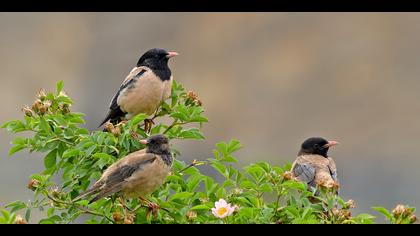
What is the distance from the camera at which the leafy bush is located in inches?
111

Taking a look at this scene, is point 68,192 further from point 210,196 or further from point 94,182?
point 210,196

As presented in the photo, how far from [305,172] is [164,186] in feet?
4.44

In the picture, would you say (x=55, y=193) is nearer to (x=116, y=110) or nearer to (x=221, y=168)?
(x=221, y=168)

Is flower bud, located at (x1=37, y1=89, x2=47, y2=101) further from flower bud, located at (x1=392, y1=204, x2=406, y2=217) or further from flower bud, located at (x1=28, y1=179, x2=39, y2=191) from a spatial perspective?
flower bud, located at (x1=392, y1=204, x2=406, y2=217)

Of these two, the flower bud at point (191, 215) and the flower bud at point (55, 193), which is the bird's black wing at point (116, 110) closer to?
the flower bud at point (55, 193)

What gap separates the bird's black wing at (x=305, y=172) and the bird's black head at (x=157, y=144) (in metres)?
1.26

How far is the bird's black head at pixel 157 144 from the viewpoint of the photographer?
3.36 m

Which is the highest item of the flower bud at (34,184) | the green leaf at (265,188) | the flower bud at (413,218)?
the green leaf at (265,188)

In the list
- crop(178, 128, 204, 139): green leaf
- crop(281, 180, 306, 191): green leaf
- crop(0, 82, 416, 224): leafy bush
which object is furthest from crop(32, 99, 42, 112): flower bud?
crop(281, 180, 306, 191): green leaf

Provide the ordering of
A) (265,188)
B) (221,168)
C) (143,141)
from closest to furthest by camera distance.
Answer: (265,188)
(221,168)
(143,141)

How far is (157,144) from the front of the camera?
3.40 m

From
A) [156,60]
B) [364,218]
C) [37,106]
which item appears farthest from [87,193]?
[156,60]

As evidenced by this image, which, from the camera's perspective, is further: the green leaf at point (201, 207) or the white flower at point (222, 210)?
the green leaf at point (201, 207)

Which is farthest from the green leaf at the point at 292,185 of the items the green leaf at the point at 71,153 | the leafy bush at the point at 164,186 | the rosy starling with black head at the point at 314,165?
the rosy starling with black head at the point at 314,165
